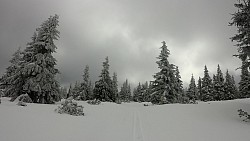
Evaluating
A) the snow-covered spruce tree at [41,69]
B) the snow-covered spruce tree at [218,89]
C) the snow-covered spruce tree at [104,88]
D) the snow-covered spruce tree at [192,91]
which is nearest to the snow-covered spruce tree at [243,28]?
the snow-covered spruce tree at [41,69]

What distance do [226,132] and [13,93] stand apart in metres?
21.0

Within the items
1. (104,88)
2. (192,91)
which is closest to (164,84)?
(104,88)

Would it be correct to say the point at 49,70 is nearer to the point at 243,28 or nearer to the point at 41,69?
the point at 41,69

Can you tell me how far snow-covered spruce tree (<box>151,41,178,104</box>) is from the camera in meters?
33.3

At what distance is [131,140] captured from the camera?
7.13 m

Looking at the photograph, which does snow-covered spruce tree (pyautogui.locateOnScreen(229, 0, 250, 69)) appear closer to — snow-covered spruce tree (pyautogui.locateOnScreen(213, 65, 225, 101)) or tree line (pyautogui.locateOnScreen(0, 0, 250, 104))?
tree line (pyautogui.locateOnScreen(0, 0, 250, 104))

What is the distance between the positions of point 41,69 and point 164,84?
70.8ft

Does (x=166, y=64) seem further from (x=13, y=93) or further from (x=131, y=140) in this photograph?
(x=131, y=140)

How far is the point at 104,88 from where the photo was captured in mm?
44344

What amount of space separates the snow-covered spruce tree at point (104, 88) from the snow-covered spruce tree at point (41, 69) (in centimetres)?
2294

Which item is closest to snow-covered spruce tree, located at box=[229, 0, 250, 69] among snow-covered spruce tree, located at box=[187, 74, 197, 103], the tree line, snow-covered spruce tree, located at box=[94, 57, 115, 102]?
the tree line

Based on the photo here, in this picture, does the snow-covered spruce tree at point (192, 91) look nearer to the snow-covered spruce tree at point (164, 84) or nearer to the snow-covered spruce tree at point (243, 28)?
the snow-covered spruce tree at point (164, 84)

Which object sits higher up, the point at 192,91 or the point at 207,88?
the point at 207,88

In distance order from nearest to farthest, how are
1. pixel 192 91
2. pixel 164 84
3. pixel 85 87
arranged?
pixel 164 84 → pixel 85 87 → pixel 192 91
